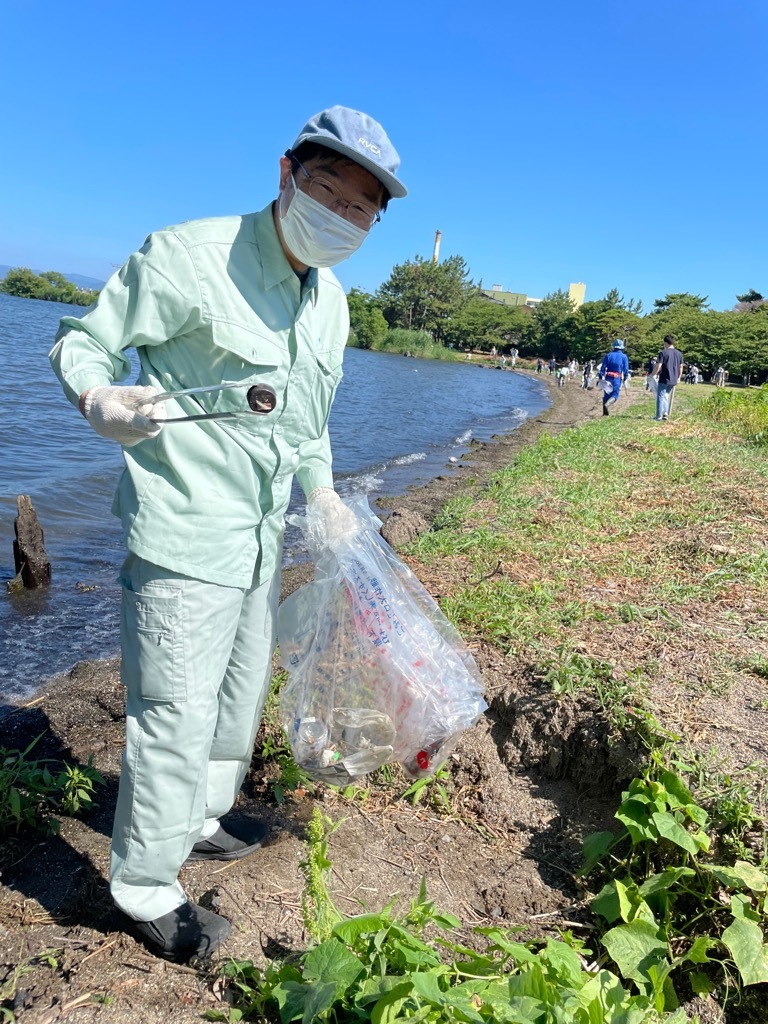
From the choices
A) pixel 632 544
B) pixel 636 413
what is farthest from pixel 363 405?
pixel 632 544

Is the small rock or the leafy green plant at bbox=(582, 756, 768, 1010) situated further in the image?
the small rock

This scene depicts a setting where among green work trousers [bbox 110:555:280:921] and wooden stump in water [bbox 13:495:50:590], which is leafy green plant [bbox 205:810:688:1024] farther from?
wooden stump in water [bbox 13:495:50:590]

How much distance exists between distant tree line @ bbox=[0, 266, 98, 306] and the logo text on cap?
290ft

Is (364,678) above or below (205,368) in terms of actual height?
below

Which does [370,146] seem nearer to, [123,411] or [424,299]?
[123,411]

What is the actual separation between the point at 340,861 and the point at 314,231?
76.2 inches

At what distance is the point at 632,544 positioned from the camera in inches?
211

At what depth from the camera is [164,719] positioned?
1.86 meters

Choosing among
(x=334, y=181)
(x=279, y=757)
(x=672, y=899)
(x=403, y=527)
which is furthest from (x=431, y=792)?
(x=403, y=527)

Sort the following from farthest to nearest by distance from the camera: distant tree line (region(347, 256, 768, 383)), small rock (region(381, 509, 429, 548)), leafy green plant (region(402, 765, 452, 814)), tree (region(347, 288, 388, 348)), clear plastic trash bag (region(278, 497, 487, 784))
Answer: tree (region(347, 288, 388, 348)) → distant tree line (region(347, 256, 768, 383)) → small rock (region(381, 509, 429, 548)) → leafy green plant (region(402, 765, 452, 814)) → clear plastic trash bag (region(278, 497, 487, 784))

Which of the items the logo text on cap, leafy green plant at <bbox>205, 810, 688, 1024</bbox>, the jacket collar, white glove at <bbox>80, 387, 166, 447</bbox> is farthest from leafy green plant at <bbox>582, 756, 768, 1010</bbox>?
the logo text on cap

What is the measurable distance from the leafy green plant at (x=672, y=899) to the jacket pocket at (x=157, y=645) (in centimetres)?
133

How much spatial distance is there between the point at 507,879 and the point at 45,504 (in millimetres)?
7388

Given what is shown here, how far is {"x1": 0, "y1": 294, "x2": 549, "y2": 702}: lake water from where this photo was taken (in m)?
5.01
